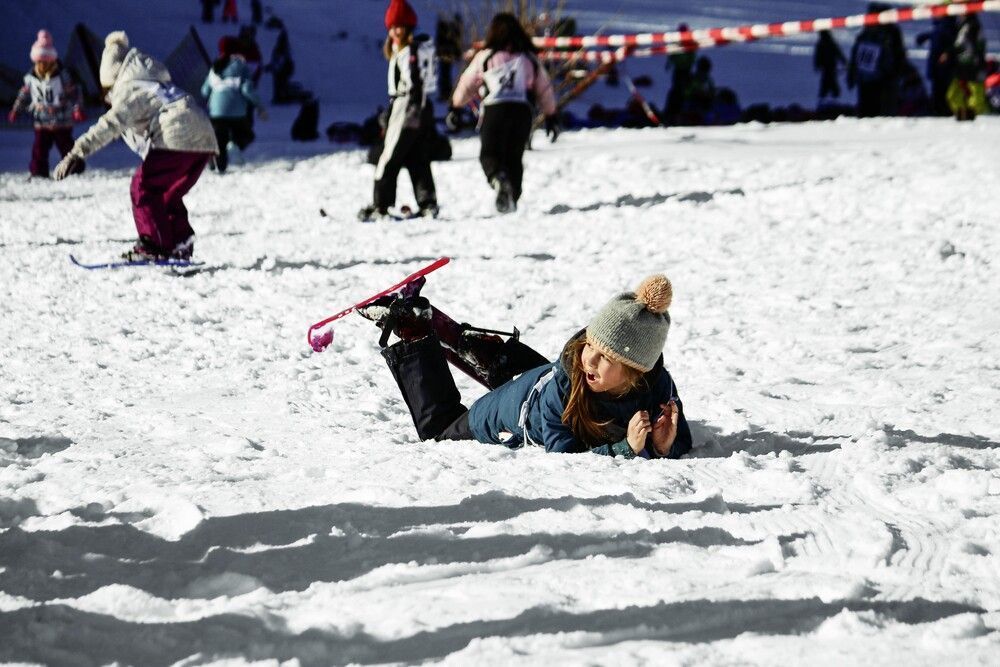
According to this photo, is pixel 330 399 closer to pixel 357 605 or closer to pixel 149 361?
pixel 149 361

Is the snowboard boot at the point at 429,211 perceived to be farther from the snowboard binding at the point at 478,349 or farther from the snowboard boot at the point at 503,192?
the snowboard binding at the point at 478,349

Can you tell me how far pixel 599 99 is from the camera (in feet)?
77.4

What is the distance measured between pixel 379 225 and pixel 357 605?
6125 millimetres

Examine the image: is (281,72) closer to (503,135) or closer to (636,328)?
(503,135)

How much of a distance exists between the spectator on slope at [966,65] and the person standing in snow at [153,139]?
27.6ft

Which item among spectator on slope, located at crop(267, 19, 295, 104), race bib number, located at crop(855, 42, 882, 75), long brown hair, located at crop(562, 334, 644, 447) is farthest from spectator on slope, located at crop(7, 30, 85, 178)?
long brown hair, located at crop(562, 334, 644, 447)

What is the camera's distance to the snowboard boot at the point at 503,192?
8.51 meters

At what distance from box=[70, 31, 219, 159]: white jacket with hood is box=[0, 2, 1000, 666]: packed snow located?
28.5 inches

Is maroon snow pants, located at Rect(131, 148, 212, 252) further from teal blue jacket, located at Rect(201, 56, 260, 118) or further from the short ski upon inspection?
teal blue jacket, located at Rect(201, 56, 260, 118)

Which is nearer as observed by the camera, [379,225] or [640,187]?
[379,225]

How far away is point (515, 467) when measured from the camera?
3.34 meters

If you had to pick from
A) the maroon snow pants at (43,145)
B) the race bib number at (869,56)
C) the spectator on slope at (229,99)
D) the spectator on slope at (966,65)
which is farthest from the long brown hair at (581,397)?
the race bib number at (869,56)

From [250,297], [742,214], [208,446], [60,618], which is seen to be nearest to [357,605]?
[60,618]

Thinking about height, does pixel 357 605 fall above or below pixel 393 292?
below
